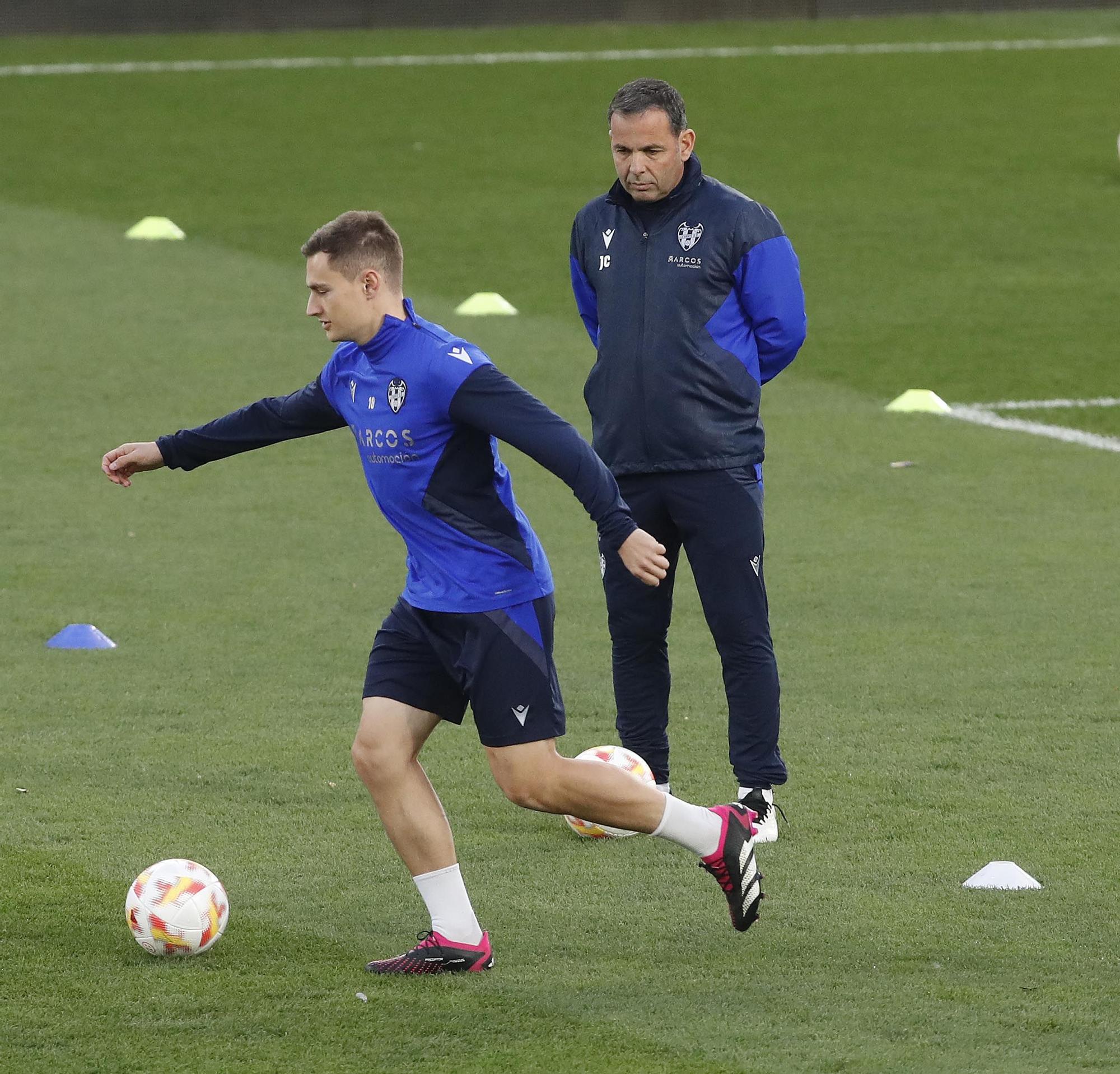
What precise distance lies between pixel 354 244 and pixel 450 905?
1.63 m

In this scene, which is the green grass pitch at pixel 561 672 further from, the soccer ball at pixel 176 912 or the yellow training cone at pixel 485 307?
the yellow training cone at pixel 485 307

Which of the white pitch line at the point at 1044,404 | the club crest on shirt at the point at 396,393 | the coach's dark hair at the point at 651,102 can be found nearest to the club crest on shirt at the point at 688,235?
the coach's dark hair at the point at 651,102

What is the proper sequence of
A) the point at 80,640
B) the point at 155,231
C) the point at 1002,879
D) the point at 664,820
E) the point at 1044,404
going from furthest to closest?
the point at 155,231
the point at 1044,404
the point at 80,640
the point at 1002,879
the point at 664,820

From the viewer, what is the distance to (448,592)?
5.30m

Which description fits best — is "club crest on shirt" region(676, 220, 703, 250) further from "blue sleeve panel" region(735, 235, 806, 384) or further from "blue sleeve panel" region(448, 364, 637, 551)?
"blue sleeve panel" region(448, 364, 637, 551)

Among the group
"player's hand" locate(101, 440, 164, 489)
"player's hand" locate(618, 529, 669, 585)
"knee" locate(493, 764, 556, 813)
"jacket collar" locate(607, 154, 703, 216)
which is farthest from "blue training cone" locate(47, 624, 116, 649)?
"player's hand" locate(618, 529, 669, 585)

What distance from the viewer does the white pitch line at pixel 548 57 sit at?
26.9m

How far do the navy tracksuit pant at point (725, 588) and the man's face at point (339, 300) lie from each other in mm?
1471

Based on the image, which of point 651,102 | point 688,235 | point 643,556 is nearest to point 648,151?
point 651,102

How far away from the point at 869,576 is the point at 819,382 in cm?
428

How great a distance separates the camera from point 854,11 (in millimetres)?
32250

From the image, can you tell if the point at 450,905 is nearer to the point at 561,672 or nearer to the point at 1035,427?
the point at 561,672

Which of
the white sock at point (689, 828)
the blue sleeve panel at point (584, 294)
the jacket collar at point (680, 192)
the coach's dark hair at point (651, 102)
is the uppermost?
the coach's dark hair at point (651, 102)

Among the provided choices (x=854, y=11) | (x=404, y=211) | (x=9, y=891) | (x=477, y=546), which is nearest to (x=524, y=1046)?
(x=477, y=546)
